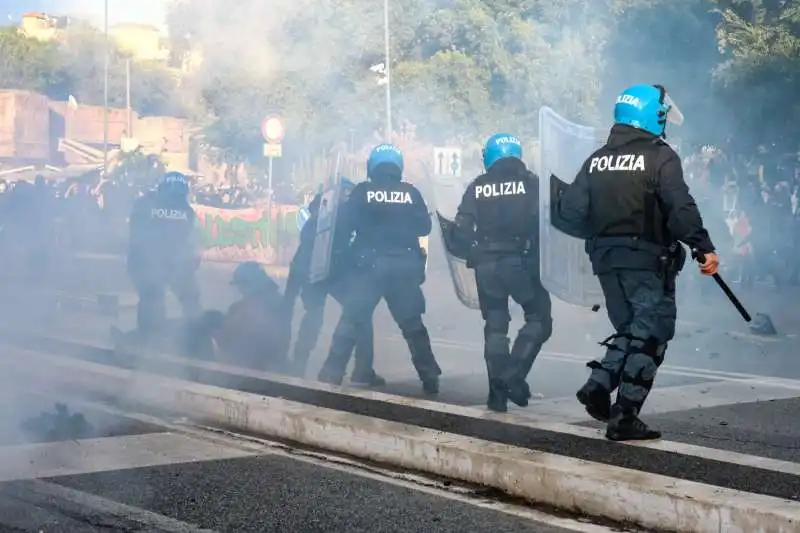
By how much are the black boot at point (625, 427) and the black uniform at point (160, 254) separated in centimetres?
554

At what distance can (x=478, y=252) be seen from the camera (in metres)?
7.58

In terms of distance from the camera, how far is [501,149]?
761 cm

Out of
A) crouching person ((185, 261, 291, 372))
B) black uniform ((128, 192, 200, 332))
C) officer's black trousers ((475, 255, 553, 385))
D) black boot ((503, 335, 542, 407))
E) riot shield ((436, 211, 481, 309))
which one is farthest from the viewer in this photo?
black uniform ((128, 192, 200, 332))

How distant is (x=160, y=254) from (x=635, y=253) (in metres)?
5.94

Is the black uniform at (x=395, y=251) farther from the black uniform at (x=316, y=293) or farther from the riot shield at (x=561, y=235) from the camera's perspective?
the riot shield at (x=561, y=235)

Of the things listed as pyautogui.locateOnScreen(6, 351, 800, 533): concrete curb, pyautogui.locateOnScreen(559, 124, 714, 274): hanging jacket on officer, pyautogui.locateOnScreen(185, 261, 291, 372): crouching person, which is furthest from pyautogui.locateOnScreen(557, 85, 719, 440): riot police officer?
pyautogui.locateOnScreen(185, 261, 291, 372): crouching person

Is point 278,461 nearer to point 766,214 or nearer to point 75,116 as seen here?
point 75,116

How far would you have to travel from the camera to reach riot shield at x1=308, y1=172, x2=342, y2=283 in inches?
A: 355

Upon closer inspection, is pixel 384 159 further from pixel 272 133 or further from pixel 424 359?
pixel 272 133

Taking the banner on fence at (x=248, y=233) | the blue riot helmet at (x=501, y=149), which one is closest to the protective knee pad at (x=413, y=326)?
the blue riot helmet at (x=501, y=149)

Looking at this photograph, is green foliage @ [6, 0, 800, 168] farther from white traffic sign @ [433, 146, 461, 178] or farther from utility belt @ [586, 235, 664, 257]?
utility belt @ [586, 235, 664, 257]

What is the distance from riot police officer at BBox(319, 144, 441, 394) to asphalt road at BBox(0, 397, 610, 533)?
187 centimetres

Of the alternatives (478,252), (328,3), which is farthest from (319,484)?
(328,3)

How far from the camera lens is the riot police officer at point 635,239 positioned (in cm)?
608
